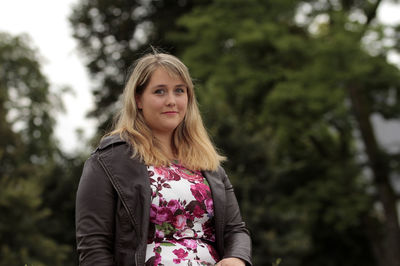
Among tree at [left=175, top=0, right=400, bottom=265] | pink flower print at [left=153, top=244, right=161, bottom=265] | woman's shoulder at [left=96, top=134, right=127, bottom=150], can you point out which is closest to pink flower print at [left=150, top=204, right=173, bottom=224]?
pink flower print at [left=153, top=244, right=161, bottom=265]

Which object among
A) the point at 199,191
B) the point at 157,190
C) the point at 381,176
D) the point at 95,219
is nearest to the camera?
the point at 95,219

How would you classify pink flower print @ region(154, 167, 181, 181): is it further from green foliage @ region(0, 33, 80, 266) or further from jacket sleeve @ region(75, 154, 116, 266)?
green foliage @ region(0, 33, 80, 266)

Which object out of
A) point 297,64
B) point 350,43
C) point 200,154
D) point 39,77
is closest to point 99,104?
point 39,77

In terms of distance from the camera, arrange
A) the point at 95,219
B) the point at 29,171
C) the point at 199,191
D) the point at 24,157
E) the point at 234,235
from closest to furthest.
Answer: the point at 95,219, the point at 199,191, the point at 234,235, the point at 29,171, the point at 24,157

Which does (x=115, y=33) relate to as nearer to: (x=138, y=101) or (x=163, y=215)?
(x=138, y=101)

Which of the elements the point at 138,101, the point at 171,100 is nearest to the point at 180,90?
the point at 171,100

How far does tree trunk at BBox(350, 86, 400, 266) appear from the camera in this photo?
16594 mm

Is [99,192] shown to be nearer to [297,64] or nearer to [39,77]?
[297,64]

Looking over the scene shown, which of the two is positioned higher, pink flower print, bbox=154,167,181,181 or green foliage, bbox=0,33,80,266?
pink flower print, bbox=154,167,181,181

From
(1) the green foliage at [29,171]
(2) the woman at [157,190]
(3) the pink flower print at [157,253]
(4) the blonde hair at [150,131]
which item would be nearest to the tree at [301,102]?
(1) the green foliage at [29,171]

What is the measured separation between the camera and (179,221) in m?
2.46

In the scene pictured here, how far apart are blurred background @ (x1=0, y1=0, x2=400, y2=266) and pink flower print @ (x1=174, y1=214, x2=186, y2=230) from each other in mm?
9543

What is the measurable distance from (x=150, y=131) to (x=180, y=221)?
0.49 metres

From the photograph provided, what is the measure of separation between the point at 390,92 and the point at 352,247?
22.5 ft
